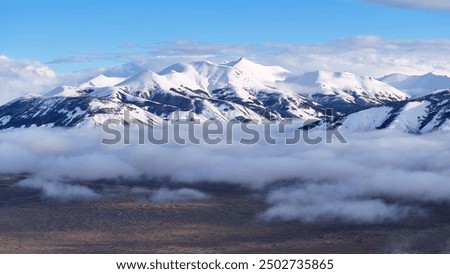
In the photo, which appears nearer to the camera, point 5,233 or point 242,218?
point 5,233

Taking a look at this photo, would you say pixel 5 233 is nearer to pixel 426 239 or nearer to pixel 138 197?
pixel 138 197

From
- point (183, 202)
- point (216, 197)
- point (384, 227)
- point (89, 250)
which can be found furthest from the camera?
point (216, 197)

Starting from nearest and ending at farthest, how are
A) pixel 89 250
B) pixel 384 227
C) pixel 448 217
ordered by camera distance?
pixel 89 250 → pixel 384 227 → pixel 448 217

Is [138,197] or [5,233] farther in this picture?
[138,197]

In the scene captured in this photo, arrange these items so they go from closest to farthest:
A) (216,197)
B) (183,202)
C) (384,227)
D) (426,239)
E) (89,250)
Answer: (89,250), (426,239), (384,227), (183,202), (216,197)

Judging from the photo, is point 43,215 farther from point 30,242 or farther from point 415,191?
point 415,191

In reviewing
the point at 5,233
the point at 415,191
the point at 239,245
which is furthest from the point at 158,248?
the point at 415,191

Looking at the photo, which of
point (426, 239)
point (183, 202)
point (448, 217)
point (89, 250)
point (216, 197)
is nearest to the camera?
point (89, 250)

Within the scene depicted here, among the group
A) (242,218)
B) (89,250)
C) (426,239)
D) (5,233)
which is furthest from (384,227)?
(5,233)
